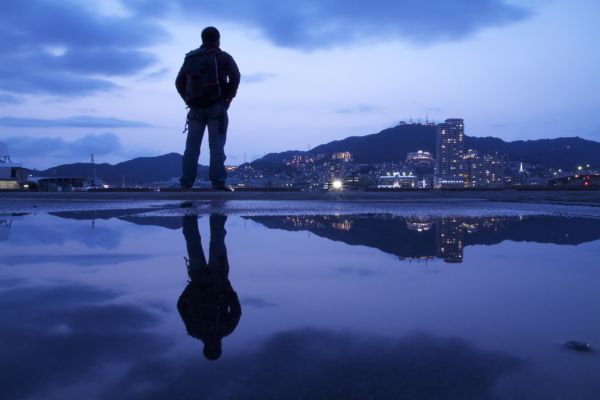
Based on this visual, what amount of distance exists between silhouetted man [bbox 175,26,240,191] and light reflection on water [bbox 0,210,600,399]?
17.7ft

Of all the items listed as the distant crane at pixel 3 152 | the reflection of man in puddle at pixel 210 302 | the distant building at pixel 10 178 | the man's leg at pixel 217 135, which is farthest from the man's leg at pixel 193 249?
the distant crane at pixel 3 152

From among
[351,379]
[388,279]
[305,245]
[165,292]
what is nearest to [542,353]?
[351,379]

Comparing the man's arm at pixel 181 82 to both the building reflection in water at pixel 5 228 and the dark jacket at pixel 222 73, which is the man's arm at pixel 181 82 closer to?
the dark jacket at pixel 222 73

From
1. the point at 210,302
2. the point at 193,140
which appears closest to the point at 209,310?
the point at 210,302

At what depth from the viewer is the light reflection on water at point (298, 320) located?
3.88ft

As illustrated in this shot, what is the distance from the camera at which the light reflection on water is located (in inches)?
46.6

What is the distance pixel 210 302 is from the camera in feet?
6.33

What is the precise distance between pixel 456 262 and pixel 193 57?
684 cm

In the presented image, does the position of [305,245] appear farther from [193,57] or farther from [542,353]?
[193,57]

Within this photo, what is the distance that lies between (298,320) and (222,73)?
758cm

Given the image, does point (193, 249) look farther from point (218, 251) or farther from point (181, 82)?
point (181, 82)

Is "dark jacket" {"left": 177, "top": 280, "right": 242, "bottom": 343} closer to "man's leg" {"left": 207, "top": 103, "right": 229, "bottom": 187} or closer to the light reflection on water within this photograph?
the light reflection on water

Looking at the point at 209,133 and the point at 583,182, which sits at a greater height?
the point at 209,133

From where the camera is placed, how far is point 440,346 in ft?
4.69
